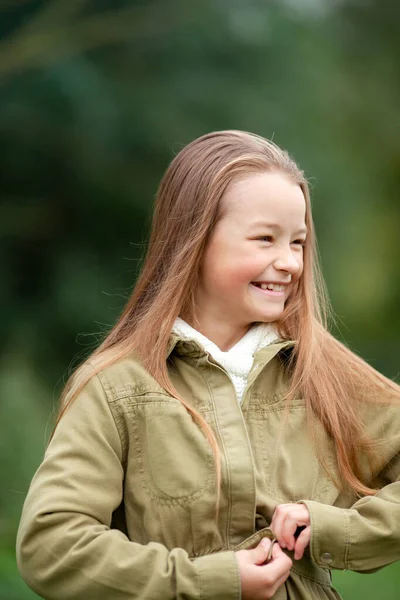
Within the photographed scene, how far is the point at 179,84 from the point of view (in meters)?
4.48

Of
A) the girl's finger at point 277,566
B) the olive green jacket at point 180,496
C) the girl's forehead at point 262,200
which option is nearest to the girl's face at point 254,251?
the girl's forehead at point 262,200

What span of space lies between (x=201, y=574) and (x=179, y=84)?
270 centimetres

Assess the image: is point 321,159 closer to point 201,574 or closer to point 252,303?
point 252,303

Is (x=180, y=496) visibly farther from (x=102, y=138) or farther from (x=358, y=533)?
(x=102, y=138)

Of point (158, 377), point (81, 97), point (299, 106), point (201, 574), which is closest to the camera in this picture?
point (201, 574)

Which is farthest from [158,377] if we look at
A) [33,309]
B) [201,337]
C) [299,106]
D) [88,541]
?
[299,106]

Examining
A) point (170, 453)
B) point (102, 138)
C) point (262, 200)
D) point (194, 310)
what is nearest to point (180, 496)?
point (170, 453)

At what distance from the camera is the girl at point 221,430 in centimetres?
219

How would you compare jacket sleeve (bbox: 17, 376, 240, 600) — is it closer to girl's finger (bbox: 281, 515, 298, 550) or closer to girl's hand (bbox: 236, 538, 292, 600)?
girl's hand (bbox: 236, 538, 292, 600)

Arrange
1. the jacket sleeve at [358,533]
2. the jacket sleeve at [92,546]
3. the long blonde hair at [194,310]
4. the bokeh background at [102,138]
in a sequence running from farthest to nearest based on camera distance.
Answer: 1. the bokeh background at [102,138]
2. the long blonde hair at [194,310]
3. the jacket sleeve at [358,533]
4. the jacket sleeve at [92,546]

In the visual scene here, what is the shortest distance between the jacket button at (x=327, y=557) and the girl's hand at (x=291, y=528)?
0.04m

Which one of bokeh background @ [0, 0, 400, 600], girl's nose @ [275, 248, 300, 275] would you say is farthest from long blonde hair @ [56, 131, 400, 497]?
bokeh background @ [0, 0, 400, 600]

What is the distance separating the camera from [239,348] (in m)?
2.47

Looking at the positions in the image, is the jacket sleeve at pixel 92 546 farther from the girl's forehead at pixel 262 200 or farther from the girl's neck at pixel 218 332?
the girl's forehead at pixel 262 200
